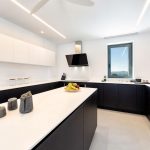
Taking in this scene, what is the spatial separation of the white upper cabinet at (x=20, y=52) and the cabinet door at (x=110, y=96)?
237cm

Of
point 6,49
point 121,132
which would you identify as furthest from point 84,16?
point 121,132

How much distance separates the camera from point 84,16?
2596 mm

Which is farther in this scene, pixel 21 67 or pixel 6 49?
pixel 21 67

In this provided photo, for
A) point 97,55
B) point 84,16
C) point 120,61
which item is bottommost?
point 120,61

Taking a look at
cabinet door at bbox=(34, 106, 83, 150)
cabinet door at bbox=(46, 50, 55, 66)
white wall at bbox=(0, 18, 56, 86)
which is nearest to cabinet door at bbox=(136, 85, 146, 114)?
cabinet door at bbox=(34, 106, 83, 150)

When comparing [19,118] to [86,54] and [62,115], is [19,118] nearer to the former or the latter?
[62,115]

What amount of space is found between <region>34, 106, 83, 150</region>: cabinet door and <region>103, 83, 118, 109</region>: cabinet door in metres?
2.54

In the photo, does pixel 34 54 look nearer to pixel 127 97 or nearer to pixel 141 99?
pixel 127 97

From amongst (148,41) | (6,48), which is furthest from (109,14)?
(6,48)

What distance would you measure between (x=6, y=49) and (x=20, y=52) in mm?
398

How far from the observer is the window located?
Result: 13.0ft

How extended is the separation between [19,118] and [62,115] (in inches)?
14.7

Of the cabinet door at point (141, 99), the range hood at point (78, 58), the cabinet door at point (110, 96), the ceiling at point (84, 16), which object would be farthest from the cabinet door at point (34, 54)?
the cabinet door at point (141, 99)

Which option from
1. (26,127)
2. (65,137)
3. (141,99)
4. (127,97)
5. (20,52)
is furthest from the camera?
(127,97)
